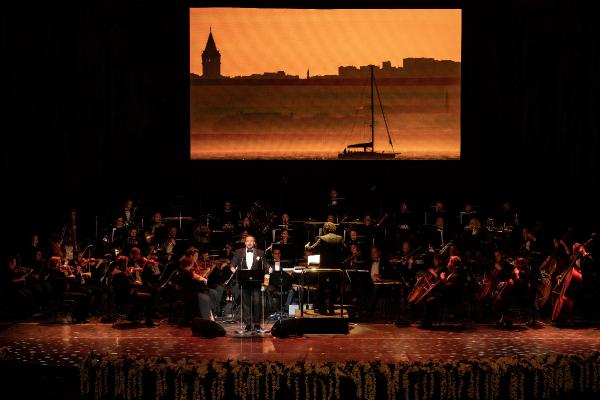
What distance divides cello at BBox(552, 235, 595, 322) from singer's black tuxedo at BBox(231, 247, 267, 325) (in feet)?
13.5

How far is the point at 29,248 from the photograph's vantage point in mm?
15430

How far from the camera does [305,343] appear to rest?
12.0m

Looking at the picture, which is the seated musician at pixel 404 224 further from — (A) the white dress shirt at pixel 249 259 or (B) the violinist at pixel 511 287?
(A) the white dress shirt at pixel 249 259

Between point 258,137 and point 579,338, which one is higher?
point 258,137

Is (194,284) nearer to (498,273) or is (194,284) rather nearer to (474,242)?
(498,273)

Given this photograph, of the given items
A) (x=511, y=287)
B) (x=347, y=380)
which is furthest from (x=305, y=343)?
(x=511, y=287)

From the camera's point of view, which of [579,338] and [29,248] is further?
[29,248]

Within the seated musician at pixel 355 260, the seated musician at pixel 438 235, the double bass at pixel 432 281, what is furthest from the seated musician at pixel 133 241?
the seated musician at pixel 438 235

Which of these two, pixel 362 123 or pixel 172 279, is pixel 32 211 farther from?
pixel 362 123

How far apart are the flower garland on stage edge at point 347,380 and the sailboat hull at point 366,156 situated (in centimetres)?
777

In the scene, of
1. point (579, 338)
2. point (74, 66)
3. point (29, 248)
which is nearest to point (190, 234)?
point (29, 248)

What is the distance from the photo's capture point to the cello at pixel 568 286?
12875 millimetres

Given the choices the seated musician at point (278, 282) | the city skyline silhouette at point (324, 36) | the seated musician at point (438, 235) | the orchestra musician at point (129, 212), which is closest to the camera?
the seated musician at point (278, 282)

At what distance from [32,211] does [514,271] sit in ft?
26.7
